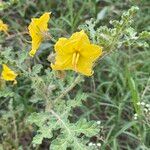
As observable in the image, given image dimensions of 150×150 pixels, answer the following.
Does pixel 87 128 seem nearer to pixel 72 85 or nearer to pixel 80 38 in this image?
pixel 72 85

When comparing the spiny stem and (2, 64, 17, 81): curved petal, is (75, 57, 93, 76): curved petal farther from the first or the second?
(2, 64, 17, 81): curved petal

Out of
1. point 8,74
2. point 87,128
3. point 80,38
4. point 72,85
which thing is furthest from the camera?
point 8,74

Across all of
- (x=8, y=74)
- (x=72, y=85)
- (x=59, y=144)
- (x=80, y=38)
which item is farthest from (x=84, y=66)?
(x=8, y=74)

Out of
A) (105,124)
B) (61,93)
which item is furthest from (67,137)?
(105,124)

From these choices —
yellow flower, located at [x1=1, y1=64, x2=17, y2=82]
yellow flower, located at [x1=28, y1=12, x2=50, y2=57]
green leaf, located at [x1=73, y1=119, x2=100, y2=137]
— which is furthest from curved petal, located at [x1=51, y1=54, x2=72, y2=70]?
yellow flower, located at [x1=1, y1=64, x2=17, y2=82]

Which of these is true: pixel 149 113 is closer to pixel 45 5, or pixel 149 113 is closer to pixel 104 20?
pixel 104 20

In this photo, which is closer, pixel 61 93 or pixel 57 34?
pixel 61 93

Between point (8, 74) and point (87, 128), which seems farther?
point (8, 74)

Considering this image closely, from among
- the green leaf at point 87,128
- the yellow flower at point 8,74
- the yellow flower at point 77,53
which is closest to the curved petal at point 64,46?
the yellow flower at point 77,53
